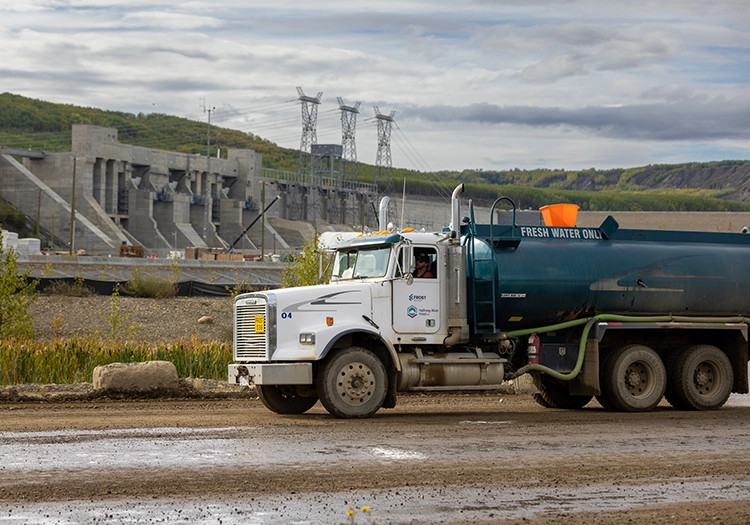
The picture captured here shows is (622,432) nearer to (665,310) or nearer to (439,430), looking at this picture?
(439,430)

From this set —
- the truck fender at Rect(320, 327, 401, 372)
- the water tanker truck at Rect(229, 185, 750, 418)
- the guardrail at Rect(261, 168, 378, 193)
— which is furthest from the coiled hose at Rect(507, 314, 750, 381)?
the guardrail at Rect(261, 168, 378, 193)

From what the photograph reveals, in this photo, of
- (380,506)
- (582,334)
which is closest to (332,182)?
(582,334)

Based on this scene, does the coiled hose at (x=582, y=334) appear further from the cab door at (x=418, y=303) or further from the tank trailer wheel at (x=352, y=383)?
the tank trailer wheel at (x=352, y=383)

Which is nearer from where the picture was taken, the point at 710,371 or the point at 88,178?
the point at 710,371

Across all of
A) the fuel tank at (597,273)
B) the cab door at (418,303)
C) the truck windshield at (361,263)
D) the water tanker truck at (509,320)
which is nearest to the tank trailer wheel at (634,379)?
the water tanker truck at (509,320)

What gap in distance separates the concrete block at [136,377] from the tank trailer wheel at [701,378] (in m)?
9.24

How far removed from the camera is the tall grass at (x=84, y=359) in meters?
20.0

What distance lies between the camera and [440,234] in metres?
16.3

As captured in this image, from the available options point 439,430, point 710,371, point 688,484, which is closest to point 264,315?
point 439,430

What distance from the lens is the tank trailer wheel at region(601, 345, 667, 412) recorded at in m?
17.0

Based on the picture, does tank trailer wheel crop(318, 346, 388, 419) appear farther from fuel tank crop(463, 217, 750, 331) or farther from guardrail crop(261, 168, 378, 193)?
guardrail crop(261, 168, 378, 193)

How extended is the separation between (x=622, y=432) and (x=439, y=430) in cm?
264

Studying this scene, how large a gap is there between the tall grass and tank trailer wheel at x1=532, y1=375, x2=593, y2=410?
23.7 ft

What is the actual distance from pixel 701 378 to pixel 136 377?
1041 centimetres
